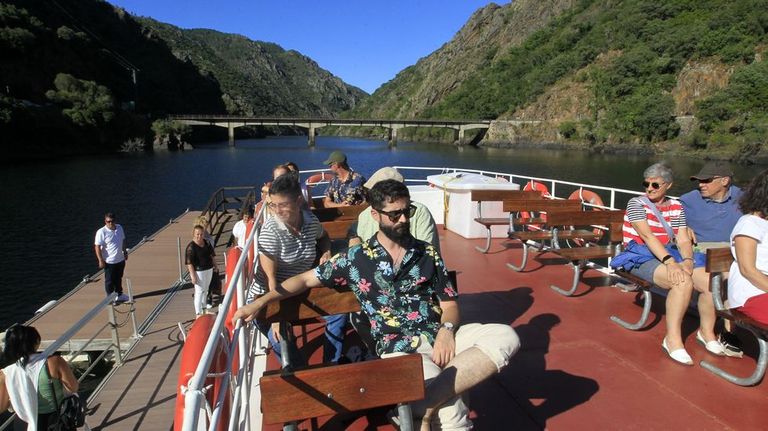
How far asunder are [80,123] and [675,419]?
72.8 m

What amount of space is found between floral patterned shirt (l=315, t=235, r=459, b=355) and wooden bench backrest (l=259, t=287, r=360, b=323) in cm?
26

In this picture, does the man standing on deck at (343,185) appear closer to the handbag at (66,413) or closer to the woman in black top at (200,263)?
the woman in black top at (200,263)

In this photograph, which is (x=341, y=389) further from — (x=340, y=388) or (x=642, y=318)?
(x=642, y=318)

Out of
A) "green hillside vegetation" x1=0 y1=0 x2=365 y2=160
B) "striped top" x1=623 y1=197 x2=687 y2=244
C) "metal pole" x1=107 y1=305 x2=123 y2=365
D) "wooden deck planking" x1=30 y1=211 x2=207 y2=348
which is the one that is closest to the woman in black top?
"metal pole" x1=107 y1=305 x2=123 y2=365

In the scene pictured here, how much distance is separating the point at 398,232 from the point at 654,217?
2.60 metres

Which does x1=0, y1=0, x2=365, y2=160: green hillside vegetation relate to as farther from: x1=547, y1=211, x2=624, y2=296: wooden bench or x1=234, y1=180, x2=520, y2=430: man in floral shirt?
x1=234, y1=180, x2=520, y2=430: man in floral shirt

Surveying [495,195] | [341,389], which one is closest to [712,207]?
[495,195]

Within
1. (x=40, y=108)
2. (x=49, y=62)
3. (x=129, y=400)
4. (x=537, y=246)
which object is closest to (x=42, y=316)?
(x=129, y=400)

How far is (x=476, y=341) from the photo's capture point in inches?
91.9

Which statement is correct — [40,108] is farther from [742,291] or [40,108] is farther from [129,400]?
[742,291]

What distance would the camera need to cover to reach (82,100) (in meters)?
63.1

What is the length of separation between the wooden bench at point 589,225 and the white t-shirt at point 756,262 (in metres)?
1.59

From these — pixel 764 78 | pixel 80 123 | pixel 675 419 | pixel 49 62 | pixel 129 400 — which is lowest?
pixel 129 400

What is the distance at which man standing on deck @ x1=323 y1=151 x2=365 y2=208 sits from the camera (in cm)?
617
